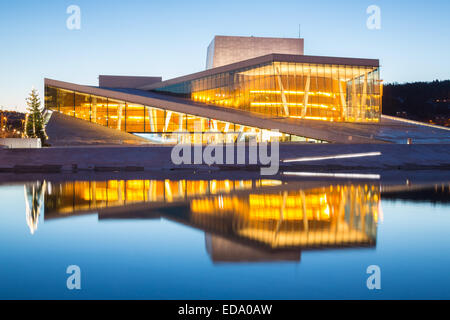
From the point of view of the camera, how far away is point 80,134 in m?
33.8

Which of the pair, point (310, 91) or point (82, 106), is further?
point (82, 106)

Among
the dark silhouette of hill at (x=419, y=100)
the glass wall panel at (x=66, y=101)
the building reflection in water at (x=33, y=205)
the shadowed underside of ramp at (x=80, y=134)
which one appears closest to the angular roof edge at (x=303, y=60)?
the shadowed underside of ramp at (x=80, y=134)

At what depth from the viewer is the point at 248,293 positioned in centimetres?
395

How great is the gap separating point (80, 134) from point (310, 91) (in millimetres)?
16824

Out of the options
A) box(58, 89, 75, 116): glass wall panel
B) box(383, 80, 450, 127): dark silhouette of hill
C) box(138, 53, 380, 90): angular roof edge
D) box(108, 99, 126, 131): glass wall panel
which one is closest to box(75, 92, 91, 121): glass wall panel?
box(58, 89, 75, 116): glass wall panel

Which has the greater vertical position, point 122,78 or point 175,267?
point 122,78

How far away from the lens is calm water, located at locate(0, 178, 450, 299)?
414 centimetres

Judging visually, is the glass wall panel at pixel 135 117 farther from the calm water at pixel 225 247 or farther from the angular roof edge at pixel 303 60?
the calm water at pixel 225 247

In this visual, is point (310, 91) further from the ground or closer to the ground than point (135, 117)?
further from the ground

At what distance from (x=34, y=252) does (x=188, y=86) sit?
37035 mm

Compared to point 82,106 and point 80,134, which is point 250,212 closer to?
point 80,134

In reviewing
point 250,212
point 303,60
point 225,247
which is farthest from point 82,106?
point 225,247
